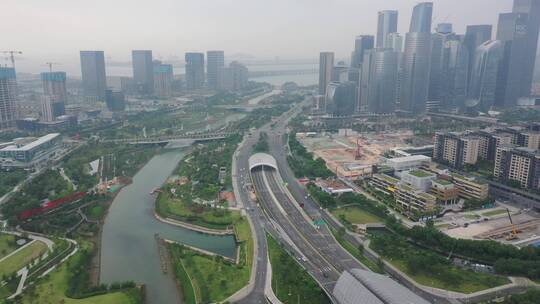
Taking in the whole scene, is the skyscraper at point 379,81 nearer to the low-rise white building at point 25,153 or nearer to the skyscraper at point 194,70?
the low-rise white building at point 25,153

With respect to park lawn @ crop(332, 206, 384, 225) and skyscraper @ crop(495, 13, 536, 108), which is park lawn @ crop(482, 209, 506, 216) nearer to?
park lawn @ crop(332, 206, 384, 225)

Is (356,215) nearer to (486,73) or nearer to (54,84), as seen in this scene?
(486,73)

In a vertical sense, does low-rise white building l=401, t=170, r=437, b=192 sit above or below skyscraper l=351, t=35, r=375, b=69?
below

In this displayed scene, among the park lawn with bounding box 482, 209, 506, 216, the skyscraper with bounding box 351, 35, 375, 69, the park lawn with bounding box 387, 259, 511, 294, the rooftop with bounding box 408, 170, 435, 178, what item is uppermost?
the skyscraper with bounding box 351, 35, 375, 69

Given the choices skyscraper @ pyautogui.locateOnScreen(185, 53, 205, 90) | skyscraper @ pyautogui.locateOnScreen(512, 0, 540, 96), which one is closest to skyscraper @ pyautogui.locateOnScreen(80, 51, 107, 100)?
skyscraper @ pyautogui.locateOnScreen(185, 53, 205, 90)

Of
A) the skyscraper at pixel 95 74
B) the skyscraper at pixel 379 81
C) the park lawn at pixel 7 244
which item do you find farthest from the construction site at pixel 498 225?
the skyscraper at pixel 95 74

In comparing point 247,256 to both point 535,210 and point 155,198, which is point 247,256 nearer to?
point 155,198

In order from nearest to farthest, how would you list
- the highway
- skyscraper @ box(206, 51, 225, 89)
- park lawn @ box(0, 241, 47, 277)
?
1. the highway
2. park lawn @ box(0, 241, 47, 277)
3. skyscraper @ box(206, 51, 225, 89)

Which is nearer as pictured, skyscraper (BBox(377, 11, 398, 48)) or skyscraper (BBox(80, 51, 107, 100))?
skyscraper (BBox(80, 51, 107, 100))
